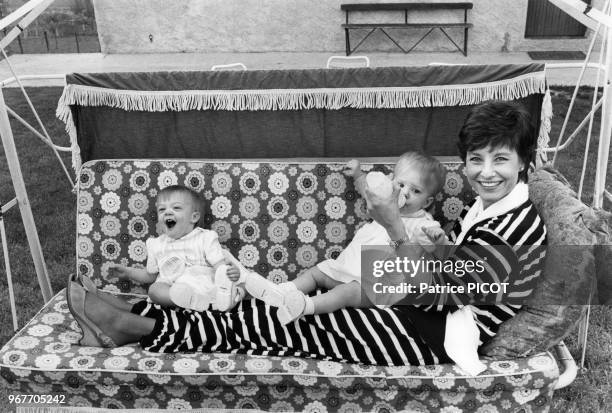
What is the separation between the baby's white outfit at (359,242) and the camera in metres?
2.64

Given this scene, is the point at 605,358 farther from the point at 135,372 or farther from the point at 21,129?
the point at 21,129

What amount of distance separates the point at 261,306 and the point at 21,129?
5.55 m

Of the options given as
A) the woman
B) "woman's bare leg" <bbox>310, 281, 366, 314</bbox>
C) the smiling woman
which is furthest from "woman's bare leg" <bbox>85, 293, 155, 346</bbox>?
the smiling woman

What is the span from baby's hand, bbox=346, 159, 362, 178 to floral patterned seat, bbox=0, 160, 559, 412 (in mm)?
68

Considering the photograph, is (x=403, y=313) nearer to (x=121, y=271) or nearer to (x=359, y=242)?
(x=359, y=242)

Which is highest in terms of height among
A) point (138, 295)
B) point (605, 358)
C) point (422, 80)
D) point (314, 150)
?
point (422, 80)

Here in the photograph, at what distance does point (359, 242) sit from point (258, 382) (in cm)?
80

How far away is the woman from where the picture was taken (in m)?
2.15

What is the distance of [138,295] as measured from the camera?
295cm

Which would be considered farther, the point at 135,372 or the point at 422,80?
the point at 422,80

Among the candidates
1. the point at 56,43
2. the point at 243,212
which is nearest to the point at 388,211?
the point at 243,212

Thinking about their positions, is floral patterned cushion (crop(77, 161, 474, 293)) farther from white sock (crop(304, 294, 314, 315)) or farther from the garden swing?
white sock (crop(304, 294, 314, 315))

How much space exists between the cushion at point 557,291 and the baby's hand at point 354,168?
2.93ft

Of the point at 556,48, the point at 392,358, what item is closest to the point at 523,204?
the point at 392,358
